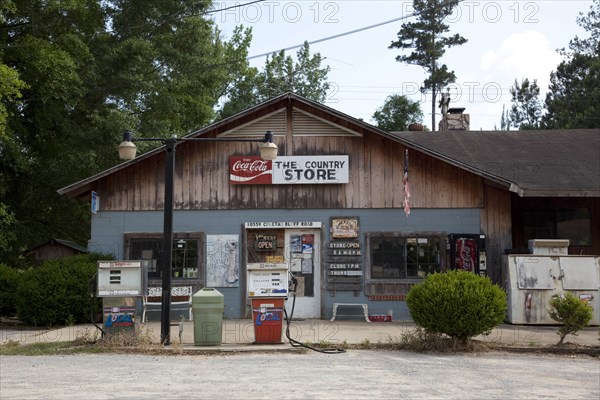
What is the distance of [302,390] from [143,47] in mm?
17838

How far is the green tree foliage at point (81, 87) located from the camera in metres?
21.9

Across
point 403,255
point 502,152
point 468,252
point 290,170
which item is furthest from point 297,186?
point 502,152

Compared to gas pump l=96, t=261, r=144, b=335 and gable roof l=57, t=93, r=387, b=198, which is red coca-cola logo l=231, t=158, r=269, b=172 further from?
gas pump l=96, t=261, r=144, b=335

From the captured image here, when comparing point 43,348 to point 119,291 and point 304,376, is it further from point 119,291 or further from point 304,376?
point 304,376

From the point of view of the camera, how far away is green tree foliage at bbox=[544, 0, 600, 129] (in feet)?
132

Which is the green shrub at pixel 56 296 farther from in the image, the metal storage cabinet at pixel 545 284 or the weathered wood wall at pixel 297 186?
the metal storage cabinet at pixel 545 284

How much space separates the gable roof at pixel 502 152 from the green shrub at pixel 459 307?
4280 millimetres

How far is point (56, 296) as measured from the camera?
15414mm

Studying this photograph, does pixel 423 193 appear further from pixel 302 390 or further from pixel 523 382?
pixel 302 390

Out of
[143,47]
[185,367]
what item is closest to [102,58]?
[143,47]

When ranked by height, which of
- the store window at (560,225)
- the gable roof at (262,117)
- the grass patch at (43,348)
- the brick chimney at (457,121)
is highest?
the brick chimney at (457,121)

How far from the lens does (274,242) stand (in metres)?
17.0

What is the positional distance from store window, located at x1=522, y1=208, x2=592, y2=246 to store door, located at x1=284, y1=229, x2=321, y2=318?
572 cm

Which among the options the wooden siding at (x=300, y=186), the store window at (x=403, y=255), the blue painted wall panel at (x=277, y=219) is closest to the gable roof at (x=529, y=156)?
the wooden siding at (x=300, y=186)
